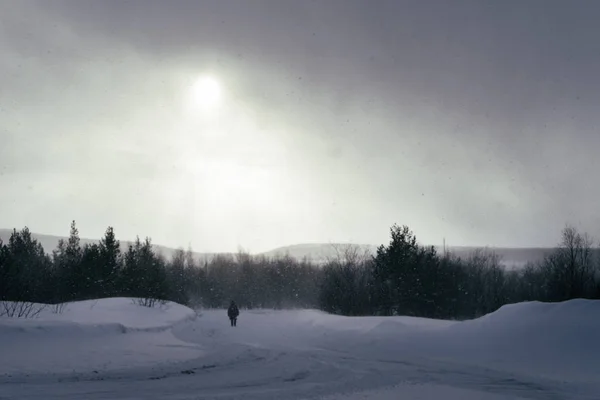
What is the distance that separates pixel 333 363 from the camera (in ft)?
47.6

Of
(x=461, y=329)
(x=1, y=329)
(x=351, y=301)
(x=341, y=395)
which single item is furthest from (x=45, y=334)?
(x=351, y=301)

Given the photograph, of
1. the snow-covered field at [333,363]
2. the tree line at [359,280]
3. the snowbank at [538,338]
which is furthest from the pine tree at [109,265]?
the snowbank at [538,338]

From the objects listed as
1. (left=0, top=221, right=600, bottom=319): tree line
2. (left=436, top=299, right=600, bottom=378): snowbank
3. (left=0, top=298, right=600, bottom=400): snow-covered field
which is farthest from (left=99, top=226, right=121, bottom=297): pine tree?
(left=436, top=299, right=600, bottom=378): snowbank

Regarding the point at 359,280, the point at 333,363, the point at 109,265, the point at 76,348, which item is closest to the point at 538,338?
the point at 333,363

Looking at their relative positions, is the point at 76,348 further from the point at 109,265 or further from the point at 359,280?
the point at 109,265

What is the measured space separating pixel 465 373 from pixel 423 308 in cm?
3399

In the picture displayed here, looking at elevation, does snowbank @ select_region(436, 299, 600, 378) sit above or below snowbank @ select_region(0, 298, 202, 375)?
above

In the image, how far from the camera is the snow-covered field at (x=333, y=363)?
10078 millimetres

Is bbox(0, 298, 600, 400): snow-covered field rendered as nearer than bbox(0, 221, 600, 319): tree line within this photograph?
Yes

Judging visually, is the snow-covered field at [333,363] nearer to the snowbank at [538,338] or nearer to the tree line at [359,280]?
the snowbank at [538,338]

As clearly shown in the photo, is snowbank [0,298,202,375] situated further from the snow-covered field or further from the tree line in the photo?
the tree line

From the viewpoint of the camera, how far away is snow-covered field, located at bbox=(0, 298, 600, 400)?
10078 mm

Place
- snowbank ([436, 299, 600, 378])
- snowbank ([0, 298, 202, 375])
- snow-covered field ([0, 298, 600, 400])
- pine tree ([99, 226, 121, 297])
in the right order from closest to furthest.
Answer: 1. snow-covered field ([0, 298, 600, 400])
2. snowbank ([0, 298, 202, 375])
3. snowbank ([436, 299, 600, 378])
4. pine tree ([99, 226, 121, 297])

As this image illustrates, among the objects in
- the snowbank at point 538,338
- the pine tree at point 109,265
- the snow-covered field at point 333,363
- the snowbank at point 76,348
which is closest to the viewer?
the snow-covered field at point 333,363
